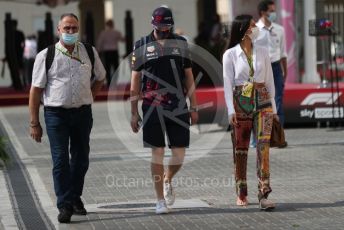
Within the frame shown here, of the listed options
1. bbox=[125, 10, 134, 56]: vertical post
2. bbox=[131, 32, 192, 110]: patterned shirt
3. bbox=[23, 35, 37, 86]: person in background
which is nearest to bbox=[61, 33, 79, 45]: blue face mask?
bbox=[131, 32, 192, 110]: patterned shirt

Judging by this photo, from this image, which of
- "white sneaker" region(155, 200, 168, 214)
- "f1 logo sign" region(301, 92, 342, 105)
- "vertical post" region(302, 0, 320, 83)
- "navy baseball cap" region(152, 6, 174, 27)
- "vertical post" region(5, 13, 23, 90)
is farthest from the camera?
"vertical post" region(5, 13, 23, 90)

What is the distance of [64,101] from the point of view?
10.1m

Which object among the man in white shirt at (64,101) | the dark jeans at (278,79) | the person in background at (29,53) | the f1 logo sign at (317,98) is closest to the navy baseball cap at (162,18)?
the man in white shirt at (64,101)

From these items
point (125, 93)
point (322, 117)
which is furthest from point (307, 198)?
point (125, 93)

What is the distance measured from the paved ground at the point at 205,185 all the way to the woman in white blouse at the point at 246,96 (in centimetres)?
42

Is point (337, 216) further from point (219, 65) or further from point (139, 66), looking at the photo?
point (219, 65)

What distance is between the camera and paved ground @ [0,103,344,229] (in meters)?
9.95

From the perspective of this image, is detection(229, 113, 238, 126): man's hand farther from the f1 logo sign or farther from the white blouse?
the f1 logo sign

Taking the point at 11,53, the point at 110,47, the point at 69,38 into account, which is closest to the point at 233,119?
the point at 69,38

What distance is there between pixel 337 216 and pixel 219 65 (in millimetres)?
11362

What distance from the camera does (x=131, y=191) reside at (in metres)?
12.0

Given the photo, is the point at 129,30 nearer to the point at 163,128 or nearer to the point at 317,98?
the point at 317,98

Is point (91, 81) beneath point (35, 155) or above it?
above

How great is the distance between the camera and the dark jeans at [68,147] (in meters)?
10.1
